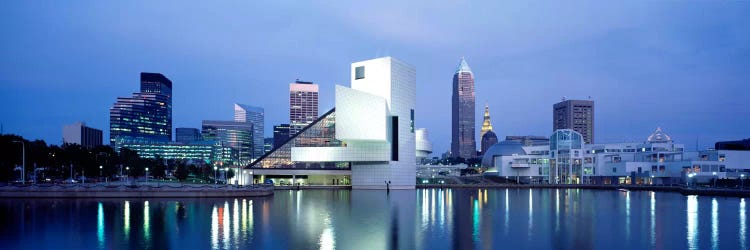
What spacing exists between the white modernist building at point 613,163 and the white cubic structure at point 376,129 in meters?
39.1

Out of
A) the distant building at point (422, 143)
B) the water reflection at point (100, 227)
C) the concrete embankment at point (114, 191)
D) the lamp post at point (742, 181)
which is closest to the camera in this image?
the water reflection at point (100, 227)

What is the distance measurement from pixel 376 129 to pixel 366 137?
193 centimetres

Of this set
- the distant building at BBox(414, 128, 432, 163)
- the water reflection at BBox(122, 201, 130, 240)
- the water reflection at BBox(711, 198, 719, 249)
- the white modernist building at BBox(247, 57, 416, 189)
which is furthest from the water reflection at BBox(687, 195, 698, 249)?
the distant building at BBox(414, 128, 432, 163)

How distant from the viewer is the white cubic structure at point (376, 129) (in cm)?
8325

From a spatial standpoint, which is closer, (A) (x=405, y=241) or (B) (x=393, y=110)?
(A) (x=405, y=241)

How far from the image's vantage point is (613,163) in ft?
375

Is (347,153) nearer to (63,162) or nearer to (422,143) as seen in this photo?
(422,143)

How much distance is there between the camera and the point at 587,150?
13038 centimetres

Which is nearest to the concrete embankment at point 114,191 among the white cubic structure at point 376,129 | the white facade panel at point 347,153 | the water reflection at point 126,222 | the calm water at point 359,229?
the calm water at point 359,229

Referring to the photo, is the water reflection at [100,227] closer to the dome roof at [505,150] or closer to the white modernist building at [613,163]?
the white modernist building at [613,163]

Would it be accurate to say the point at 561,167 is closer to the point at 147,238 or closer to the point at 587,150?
the point at 587,150

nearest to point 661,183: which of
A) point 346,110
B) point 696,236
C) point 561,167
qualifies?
point 561,167

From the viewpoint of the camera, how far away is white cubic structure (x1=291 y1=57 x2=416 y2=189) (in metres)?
83.2

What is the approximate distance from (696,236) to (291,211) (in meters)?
25.2
